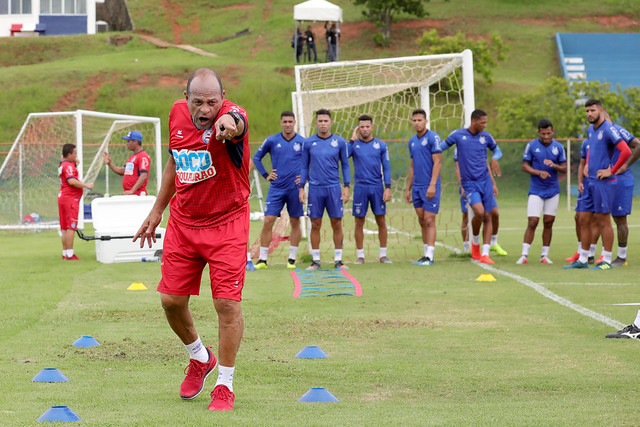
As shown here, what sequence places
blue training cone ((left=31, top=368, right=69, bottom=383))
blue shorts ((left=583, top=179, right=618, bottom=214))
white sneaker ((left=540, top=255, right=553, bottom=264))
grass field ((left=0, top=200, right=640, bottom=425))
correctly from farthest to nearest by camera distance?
1. white sneaker ((left=540, top=255, right=553, bottom=264))
2. blue shorts ((left=583, top=179, right=618, bottom=214))
3. blue training cone ((left=31, top=368, right=69, bottom=383))
4. grass field ((left=0, top=200, right=640, bottom=425))

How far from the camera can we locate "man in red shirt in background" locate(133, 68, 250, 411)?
5262mm

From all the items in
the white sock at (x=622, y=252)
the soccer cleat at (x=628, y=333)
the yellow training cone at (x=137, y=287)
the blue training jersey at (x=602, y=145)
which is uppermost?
the blue training jersey at (x=602, y=145)

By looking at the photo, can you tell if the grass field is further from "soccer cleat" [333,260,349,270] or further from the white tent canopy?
the white tent canopy

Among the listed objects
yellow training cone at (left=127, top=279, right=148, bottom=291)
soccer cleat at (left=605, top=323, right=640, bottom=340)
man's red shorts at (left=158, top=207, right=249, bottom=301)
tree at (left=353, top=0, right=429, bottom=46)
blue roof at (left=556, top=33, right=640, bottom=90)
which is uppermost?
tree at (left=353, top=0, right=429, bottom=46)

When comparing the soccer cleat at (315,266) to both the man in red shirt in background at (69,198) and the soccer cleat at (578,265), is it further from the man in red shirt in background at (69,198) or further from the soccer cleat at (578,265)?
the man in red shirt in background at (69,198)

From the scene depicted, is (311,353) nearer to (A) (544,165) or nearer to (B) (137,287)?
(B) (137,287)

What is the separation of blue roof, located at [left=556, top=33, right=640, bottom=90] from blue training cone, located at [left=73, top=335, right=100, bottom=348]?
40420 mm

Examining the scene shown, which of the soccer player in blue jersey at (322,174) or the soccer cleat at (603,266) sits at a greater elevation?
the soccer player in blue jersey at (322,174)

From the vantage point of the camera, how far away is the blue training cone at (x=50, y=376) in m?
5.91

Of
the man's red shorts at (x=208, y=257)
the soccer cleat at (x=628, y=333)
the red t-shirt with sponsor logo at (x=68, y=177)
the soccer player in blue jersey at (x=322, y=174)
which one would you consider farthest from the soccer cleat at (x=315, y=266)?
the man's red shorts at (x=208, y=257)

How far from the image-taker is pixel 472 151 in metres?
13.6

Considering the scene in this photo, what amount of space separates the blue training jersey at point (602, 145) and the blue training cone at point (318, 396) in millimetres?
8135

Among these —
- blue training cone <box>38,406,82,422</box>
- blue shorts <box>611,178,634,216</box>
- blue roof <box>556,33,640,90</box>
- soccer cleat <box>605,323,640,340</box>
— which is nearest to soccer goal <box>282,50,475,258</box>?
blue shorts <box>611,178,634,216</box>

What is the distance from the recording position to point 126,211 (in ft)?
48.0
